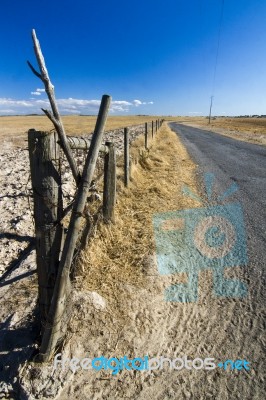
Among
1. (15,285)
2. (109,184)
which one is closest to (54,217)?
(15,285)

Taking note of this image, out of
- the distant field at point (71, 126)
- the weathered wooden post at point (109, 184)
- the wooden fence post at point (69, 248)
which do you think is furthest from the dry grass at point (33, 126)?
the weathered wooden post at point (109, 184)

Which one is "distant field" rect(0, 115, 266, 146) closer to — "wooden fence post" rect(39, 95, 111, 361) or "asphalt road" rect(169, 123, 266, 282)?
"wooden fence post" rect(39, 95, 111, 361)

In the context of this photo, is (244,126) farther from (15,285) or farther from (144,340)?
(144,340)

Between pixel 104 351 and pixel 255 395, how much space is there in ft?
4.11

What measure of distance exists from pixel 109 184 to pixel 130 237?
903mm

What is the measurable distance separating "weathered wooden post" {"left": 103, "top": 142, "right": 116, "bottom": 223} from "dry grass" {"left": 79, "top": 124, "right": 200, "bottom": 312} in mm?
229

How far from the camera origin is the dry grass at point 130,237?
3514mm

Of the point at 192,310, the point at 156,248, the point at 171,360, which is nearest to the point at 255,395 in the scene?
the point at 171,360

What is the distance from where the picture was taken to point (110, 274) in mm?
3621

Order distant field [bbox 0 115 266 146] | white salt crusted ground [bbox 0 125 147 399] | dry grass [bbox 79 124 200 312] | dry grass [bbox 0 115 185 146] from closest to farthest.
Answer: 1. white salt crusted ground [bbox 0 125 147 399]
2. dry grass [bbox 79 124 200 312]
3. dry grass [bbox 0 115 185 146]
4. distant field [bbox 0 115 266 146]

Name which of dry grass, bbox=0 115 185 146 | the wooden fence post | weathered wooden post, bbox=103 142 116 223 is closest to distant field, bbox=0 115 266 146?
dry grass, bbox=0 115 185 146

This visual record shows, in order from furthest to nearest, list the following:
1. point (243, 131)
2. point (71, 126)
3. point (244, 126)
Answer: point (244, 126)
point (71, 126)
point (243, 131)

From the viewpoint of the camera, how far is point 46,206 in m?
2.29

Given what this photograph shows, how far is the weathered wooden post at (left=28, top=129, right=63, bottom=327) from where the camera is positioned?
2174mm
